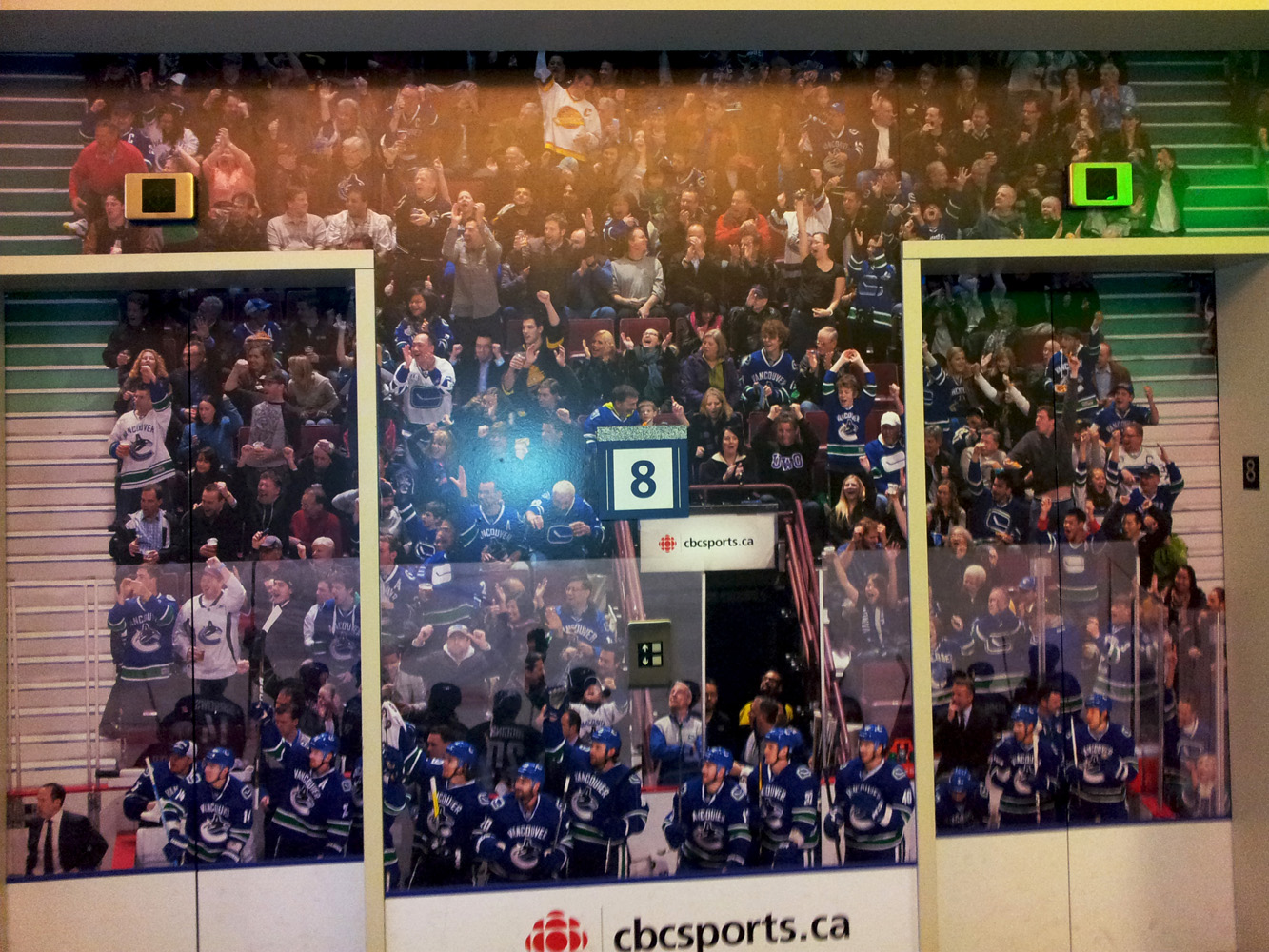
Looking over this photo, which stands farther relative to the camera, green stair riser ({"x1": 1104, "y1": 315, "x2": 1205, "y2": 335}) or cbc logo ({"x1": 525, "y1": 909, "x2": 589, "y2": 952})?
green stair riser ({"x1": 1104, "y1": 315, "x2": 1205, "y2": 335})

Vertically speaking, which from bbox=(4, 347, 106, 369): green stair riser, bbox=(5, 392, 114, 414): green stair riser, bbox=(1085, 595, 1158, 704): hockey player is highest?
bbox=(4, 347, 106, 369): green stair riser

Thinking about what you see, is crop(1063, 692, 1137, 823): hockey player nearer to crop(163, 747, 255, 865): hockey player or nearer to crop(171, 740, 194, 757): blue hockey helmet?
crop(163, 747, 255, 865): hockey player

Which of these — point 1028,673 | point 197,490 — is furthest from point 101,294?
point 1028,673

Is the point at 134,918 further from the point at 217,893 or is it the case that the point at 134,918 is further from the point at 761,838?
the point at 761,838

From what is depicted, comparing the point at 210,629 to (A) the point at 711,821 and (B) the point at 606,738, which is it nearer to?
(B) the point at 606,738

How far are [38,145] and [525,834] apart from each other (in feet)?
9.50

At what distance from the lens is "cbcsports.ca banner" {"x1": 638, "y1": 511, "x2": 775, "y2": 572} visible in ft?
11.4

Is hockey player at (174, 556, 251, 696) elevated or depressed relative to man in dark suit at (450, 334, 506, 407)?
depressed

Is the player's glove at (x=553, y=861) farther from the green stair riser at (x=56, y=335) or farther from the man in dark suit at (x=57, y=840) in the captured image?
the green stair riser at (x=56, y=335)

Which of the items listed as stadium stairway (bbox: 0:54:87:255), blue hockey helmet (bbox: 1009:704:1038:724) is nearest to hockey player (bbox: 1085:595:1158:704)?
blue hockey helmet (bbox: 1009:704:1038:724)

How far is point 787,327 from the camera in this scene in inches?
137

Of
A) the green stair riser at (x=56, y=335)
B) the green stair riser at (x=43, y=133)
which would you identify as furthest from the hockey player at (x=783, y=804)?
the green stair riser at (x=43, y=133)

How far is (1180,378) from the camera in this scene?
151 inches

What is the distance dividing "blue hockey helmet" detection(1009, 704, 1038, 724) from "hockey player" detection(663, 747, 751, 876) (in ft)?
3.71
